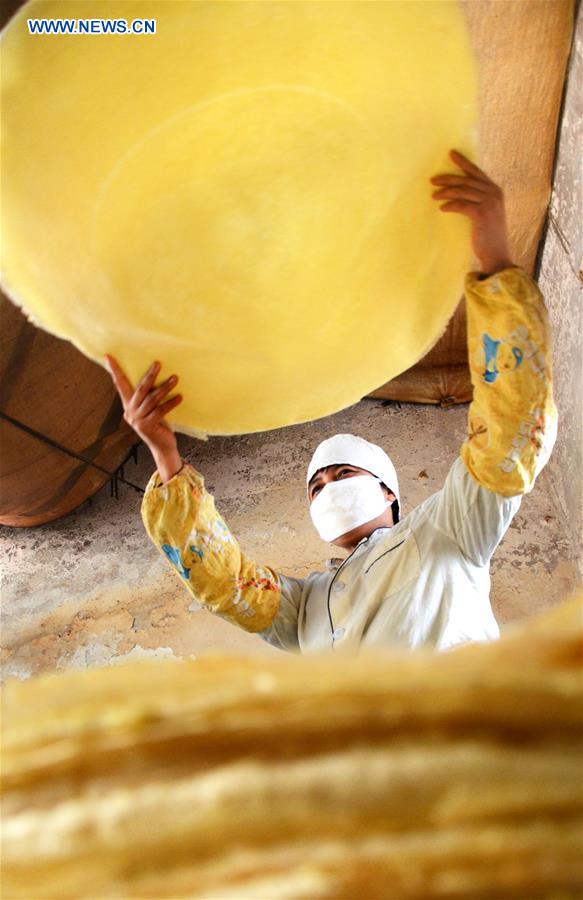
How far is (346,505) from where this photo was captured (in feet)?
3.02

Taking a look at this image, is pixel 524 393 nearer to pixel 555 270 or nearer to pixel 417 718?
pixel 417 718

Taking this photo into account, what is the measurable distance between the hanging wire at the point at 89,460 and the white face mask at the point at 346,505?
567 mm

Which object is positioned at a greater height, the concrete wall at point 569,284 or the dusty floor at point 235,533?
the concrete wall at point 569,284

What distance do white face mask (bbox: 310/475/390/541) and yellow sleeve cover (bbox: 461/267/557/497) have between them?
0.99 ft

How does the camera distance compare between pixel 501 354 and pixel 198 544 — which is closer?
pixel 501 354

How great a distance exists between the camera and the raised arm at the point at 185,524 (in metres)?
0.73

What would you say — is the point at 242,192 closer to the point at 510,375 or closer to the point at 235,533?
the point at 510,375

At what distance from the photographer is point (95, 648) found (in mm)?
1651

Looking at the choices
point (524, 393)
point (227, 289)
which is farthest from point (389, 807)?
point (227, 289)

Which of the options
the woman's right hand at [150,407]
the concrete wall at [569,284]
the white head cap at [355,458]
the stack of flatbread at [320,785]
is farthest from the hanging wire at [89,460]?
the stack of flatbread at [320,785]

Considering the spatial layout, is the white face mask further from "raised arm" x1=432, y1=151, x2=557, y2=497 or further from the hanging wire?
the hanging wire

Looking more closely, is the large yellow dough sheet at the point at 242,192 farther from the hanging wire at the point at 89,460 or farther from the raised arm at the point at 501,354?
the hanging wire at the point at 89,460

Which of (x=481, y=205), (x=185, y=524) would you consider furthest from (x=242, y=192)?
(x=185, y=524)

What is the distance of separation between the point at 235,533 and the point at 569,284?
98 cm
